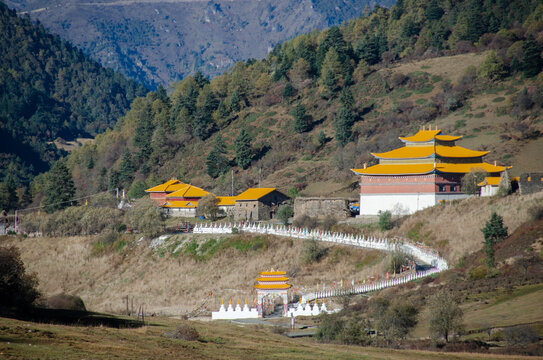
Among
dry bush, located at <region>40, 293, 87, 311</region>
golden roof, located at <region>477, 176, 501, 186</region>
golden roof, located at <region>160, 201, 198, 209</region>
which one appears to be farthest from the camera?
golden roof, located at <region>160, 201, 198, 209</region>

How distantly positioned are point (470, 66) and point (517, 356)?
3862 inches

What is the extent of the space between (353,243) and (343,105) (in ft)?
200

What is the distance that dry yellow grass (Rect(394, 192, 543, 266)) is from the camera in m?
55.4

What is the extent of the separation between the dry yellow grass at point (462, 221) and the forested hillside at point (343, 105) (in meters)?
22.8

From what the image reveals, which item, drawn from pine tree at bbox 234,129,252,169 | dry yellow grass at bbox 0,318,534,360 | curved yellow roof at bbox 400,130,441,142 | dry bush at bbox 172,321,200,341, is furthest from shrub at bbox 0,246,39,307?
pine tree at bbox 234,129,252,169

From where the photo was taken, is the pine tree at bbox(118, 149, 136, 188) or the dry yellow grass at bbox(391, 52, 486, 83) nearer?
the dry yellow grass at bbox(391, 52, 486, 83)

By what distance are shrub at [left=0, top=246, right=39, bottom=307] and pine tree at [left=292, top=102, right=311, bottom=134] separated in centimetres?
9433

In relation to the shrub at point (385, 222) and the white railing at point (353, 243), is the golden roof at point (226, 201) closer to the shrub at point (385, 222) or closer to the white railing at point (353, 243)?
the white railing at point (353, 243)

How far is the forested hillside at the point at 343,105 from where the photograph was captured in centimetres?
10562

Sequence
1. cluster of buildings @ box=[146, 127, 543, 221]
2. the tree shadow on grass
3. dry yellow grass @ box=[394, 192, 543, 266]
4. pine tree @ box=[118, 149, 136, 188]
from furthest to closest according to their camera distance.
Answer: pine tree @ box=[118, 149, 136, 188], cluster of buildings @ box=[146, 127, 543, 221], dry yellow grass @ box=[394, 192, 543, 266], the tree shadow on grass

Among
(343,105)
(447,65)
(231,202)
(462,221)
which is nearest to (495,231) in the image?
(462,221)

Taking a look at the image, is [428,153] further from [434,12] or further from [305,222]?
[434,12]

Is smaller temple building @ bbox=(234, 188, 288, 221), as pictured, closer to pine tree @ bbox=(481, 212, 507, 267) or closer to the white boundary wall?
the white boundary wall

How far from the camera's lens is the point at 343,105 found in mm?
120812
